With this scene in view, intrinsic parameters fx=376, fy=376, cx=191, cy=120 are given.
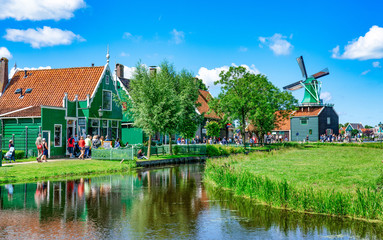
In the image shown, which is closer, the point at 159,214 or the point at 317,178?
the point at 159,214

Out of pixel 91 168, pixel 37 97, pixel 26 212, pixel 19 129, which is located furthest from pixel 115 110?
pixel 26 212

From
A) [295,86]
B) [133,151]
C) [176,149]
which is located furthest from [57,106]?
[295,86]

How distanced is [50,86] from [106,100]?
210 inches

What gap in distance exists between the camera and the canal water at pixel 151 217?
9.20 m

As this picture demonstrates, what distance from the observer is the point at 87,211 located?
11844 millimetres

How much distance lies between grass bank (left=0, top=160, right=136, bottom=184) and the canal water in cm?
265

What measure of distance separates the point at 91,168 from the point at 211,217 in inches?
552

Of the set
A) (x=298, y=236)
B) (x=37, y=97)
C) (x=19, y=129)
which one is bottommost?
(x=298, y=236)

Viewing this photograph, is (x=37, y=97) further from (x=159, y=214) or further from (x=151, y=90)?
(x=159, y=214)

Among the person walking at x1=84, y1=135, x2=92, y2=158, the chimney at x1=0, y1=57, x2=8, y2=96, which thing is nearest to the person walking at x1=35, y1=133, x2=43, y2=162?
the person walking at x1=84, y1=135, x2=92, y2=158

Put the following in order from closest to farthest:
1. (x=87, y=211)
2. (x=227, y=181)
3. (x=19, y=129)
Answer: (x=87, y=211) < (x=227, y=181) < (x=19, y=129)

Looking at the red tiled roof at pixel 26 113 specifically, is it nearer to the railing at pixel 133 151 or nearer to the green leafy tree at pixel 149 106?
the railing at pixel 133 151

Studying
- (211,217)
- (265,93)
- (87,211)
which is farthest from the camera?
(265,93)

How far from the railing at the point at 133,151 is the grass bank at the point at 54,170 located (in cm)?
120
